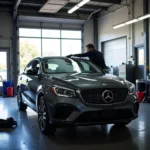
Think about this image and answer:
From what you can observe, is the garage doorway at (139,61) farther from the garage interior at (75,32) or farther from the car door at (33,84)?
the car door at (33,84)

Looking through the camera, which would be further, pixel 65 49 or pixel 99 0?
pixel 65 49

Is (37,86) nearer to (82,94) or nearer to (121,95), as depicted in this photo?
(82,94)

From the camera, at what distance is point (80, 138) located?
4.19 m

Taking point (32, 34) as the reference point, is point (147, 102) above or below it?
below

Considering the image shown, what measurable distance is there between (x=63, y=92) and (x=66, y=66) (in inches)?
50.7

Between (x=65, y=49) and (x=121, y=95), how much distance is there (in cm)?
1173

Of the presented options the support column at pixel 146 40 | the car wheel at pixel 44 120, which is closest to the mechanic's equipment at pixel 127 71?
the support column at pixel 146 40

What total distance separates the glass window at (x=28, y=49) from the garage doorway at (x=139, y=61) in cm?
Answer: 576

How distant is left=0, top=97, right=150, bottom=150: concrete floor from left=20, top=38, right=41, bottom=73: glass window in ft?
32.6

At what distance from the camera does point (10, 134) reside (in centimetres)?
457

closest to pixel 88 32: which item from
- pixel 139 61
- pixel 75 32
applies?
pixel 75 32

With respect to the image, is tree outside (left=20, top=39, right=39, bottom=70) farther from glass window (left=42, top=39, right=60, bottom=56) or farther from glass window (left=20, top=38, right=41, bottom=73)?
glass window (left=42, top=39, right=60, bottom=56)

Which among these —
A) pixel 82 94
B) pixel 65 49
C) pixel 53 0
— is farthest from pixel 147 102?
pixel 65 49

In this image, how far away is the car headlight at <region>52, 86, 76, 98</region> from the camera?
3.91m
